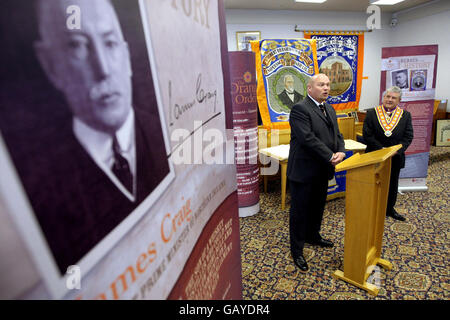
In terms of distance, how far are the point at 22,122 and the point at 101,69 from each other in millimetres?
159

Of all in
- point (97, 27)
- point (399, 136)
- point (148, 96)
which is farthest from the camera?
point (399, 136)

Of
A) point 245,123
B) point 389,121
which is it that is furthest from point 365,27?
point 245,123

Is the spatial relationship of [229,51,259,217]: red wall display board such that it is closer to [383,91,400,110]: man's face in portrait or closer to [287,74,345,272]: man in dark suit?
[287,74,345,272]: man in dark suit

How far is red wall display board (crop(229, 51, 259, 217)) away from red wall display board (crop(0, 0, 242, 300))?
1.91m

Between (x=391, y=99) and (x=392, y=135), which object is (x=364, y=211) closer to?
(x=392, y=135)

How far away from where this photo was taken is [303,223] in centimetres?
209

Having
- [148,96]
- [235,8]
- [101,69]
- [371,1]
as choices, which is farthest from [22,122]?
[371,1]

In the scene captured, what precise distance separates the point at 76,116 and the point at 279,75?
3808 millimetres

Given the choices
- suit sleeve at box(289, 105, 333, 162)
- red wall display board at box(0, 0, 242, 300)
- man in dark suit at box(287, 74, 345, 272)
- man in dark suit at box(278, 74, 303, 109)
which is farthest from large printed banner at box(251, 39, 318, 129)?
red wall display board at box(0, 0, 242, 300)

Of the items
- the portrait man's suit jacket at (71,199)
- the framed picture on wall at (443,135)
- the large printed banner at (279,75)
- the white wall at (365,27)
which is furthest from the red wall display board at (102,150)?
the framed picture on wall at (443,135)

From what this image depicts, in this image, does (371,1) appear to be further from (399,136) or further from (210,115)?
(210,115)

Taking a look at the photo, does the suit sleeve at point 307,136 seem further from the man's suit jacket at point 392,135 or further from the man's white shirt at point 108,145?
the man's white shirt at point 108,145

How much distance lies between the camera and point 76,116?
384 mm

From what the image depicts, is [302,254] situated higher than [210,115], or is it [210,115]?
[210,115]
